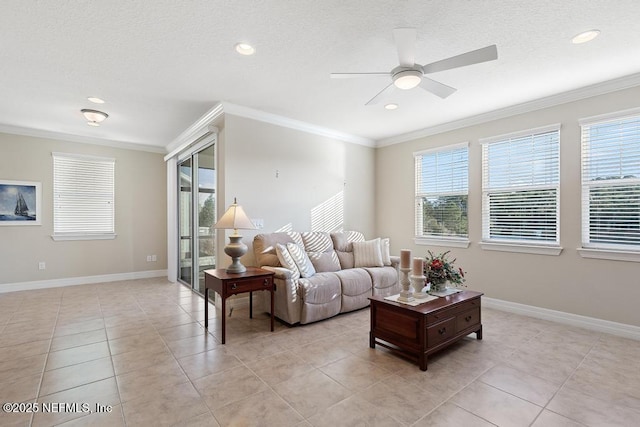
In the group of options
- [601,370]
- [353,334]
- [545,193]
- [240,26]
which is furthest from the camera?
[545,193]

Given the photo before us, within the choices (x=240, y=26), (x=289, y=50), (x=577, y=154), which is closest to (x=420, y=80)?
(x=289, y=50)

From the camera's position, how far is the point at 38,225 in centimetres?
513

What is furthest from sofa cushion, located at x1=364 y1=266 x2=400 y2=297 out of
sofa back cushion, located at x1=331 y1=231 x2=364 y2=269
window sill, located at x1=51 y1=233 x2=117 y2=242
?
window sill, located at x1=51 y1=233 x2=117 y2=242

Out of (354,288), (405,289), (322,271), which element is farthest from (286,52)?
(354,288)

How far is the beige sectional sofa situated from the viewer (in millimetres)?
3471

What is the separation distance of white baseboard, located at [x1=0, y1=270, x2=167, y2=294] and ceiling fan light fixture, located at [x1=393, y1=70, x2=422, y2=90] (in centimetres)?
587

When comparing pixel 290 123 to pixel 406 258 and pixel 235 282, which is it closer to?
pixel 235 282

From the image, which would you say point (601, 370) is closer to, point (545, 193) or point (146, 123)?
point (545, 193)

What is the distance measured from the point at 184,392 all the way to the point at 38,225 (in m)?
4.89

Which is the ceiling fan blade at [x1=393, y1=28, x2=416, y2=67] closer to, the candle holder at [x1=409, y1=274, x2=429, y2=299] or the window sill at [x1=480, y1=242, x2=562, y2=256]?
the candle holder at [x1=409, y1=274, x2=429, y2=299]

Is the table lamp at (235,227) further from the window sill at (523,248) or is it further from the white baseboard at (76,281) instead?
the white baseboard at (76,281)

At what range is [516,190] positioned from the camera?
13.3ft

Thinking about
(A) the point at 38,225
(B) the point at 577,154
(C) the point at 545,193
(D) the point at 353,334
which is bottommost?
(D) the point at 353,334

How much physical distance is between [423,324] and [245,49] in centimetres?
274
